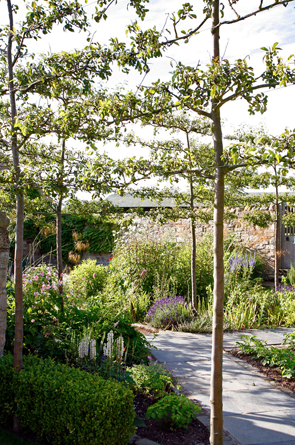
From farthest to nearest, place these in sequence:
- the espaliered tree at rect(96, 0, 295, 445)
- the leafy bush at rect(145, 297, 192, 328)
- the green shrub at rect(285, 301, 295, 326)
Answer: the green shrub at rect(285, 301, 295, 326), the leafy bush at rect(145, 297, 192, 328), the espaliered tree at rect(96, 0, 295, 445)

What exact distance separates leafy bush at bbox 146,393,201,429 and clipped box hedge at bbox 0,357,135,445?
12.0 inches

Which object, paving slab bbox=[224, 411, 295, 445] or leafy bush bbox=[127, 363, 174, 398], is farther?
leafy bush bbox=[127, 363, 174, 398]

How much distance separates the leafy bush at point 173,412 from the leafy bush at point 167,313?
3109 millimetres

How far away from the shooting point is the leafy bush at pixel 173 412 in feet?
9.25

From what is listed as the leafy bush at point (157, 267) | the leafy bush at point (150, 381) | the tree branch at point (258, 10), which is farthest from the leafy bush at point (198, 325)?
the tree branch at point (258, 10)

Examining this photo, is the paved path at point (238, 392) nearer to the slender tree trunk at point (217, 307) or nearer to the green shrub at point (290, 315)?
the slender tree trunk at point (217, 307)

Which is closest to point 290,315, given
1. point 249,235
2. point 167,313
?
point 167,313

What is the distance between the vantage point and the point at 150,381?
11.1ft

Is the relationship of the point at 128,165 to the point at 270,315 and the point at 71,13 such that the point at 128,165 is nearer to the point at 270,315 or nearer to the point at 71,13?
the point at 71,13

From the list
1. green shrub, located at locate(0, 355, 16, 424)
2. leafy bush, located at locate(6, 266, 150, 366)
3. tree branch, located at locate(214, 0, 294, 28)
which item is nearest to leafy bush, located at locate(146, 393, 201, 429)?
leafy bush, located at locate(6, 266, 150, 366)

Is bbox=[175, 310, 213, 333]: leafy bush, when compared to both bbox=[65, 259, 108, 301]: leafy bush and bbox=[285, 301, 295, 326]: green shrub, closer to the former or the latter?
bbox=[285, 301, 295, 326]: green shrub

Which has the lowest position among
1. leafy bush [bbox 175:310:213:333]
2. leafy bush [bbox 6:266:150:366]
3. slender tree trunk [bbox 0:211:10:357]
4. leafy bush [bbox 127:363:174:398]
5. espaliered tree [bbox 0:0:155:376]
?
leafy bush [bbox 175:310:213:333]

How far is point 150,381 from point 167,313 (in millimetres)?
2859

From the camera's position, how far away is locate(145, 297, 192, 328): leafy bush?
6.18 meters
